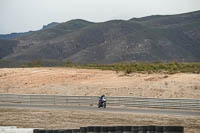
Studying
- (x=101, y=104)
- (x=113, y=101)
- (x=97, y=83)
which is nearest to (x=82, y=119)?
(x=101, y=104)

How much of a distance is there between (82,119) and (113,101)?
876cm

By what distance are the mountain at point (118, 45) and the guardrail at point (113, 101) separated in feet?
326

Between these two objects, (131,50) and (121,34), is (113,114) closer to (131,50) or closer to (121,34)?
(131,50)

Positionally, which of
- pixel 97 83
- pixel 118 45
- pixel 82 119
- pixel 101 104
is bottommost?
pixel 82 119

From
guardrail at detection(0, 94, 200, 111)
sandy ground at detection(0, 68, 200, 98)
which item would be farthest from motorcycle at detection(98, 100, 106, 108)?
sandy ground at detection(0, 68, 200, 98)

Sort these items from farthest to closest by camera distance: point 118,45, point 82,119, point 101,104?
1. point 118,45
2. point 101,104
3. point 82,119

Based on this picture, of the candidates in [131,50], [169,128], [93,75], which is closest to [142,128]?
[169,128]

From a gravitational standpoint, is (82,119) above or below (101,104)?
below

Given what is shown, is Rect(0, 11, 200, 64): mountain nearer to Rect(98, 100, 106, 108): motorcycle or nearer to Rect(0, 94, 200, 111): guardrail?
Rect(0, 94, 200, 111): guardrail

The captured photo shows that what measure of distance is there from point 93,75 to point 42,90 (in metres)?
9.13

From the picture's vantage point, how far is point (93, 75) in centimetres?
4938

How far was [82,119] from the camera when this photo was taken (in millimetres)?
23781

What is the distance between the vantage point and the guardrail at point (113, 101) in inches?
1190

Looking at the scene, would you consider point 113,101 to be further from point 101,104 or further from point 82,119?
point 82,119
